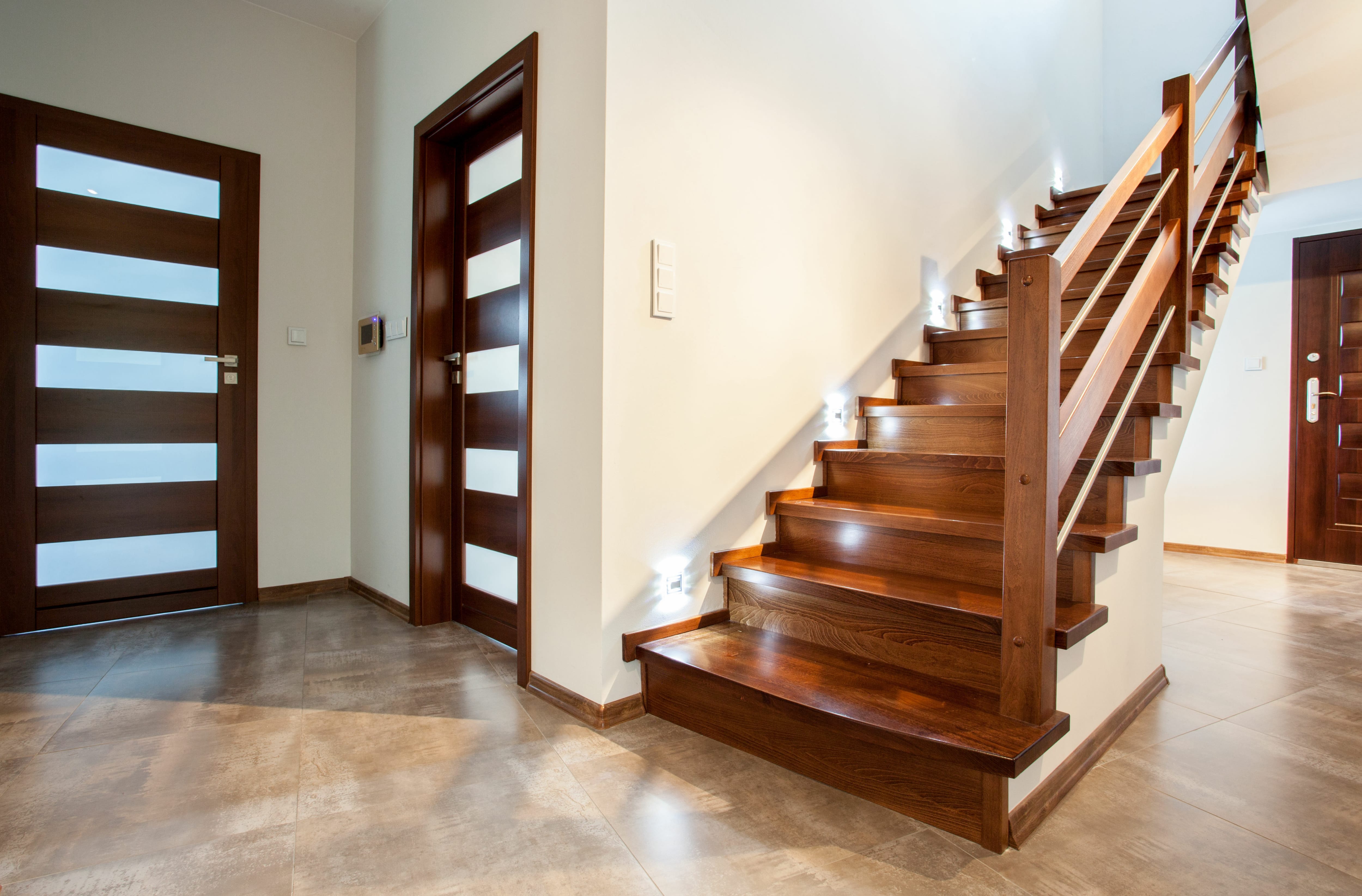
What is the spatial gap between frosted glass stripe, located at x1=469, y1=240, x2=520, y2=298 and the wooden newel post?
70.8 inches

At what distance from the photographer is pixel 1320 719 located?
2.06 metres

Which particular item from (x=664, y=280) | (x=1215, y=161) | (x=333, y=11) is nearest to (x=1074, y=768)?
(x=664, y=280)

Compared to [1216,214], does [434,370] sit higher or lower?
lower

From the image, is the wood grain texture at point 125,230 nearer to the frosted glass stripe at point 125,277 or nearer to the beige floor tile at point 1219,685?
the frosted glass stripe at point 125,277

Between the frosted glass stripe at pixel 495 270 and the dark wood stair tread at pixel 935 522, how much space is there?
55.6 inches

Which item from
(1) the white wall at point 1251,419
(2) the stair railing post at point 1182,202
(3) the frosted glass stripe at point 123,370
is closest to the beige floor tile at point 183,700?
(3) the frosted glass stripe at point 123,370

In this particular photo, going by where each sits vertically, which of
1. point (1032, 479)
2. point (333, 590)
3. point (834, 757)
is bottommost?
point (333, 590)

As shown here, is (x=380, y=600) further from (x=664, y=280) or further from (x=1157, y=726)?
(x=1157, y=726)

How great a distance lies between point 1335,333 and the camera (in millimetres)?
4562

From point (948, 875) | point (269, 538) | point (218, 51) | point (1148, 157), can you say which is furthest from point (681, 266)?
point (218, 51)

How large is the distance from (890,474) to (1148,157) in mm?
1213

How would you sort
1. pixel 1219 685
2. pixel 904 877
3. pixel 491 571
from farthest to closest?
pixel 491 571
pixel 1219 685
pixel 904 877

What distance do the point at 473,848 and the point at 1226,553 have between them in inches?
228

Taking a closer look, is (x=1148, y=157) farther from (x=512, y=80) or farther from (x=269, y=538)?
(x=269, y=538)
